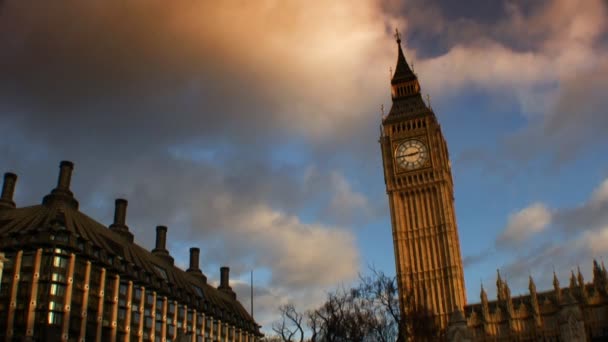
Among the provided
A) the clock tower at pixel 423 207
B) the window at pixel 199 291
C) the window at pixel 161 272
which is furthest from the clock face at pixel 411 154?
the window at pixel 161 272

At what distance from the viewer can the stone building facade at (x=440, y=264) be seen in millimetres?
90875

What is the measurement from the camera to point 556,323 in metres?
92.1

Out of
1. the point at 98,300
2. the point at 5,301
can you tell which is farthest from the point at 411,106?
the point at 5,301

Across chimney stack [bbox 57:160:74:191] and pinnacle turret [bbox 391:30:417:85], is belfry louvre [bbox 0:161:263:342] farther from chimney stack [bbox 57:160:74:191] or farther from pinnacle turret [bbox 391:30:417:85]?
pinnacle turret [bbox 391:30:417:85]

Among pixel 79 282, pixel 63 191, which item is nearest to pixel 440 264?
pixel 79 282

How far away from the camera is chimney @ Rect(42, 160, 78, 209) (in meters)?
83.6

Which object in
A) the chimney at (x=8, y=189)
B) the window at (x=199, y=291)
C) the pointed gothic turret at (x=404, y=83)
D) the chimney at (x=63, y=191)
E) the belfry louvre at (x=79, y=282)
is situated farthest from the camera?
the pointed gothic turret at (x=404, y=83)

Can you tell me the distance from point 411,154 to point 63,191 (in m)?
61.6

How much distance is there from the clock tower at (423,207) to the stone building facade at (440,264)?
166 millimetres

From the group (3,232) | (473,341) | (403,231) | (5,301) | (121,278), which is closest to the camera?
(5,301)

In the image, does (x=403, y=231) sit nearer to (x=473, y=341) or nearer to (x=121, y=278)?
(x=473, y=341)

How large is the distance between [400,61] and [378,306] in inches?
3546

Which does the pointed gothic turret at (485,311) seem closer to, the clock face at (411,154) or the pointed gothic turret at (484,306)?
the pointed gothic turret at (484,306)

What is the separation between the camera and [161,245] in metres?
109
